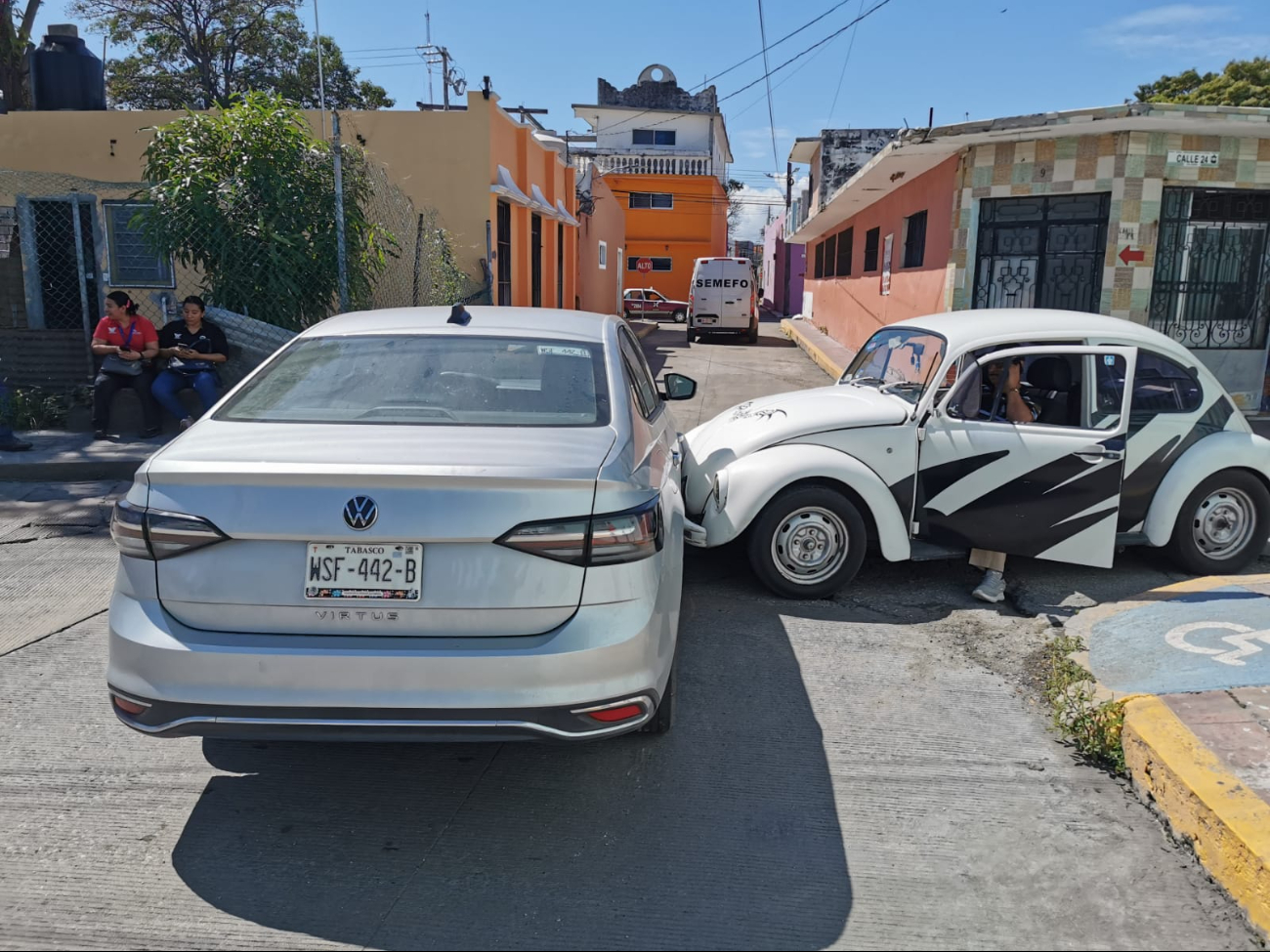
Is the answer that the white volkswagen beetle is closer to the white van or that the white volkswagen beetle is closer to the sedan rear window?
the sedan rear window

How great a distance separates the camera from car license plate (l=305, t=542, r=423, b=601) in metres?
2.75

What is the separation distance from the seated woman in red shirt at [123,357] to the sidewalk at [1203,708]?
7.95 metres

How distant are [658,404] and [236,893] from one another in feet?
9.62

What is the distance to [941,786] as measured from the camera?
339 centimetres

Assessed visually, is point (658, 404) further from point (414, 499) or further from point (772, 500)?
point (414, 499)

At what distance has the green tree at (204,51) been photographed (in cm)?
2995

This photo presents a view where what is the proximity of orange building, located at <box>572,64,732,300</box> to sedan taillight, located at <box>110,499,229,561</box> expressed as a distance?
3898cm

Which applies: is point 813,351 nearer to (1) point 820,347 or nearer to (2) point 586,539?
(1) point 820,347

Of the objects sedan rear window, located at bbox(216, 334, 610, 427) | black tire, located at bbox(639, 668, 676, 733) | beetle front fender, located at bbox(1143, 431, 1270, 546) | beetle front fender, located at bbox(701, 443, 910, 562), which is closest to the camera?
sedan rear window, located at bbox(216, 334, 610, 427)

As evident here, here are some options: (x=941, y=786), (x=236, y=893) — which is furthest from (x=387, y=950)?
(x=941, y=786)

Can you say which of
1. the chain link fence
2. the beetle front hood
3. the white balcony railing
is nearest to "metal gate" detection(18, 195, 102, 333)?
the chain link fence

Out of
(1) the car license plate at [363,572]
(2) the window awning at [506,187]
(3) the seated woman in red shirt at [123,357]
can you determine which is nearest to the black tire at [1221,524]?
(1) the car license plate at [363,572]

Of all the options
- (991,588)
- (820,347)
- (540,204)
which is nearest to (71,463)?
(991,588)

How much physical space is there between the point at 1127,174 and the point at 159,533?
1089 centimetres
